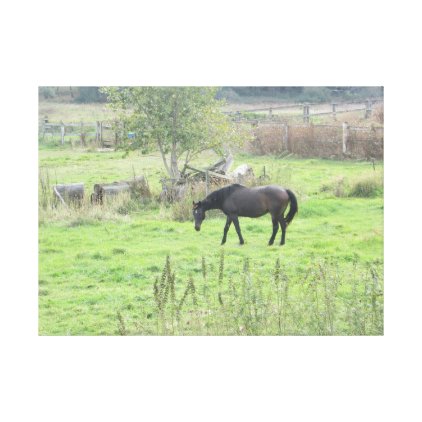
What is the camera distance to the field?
1066 centimetres

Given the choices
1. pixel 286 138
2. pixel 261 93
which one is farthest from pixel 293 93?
pixel 286 138

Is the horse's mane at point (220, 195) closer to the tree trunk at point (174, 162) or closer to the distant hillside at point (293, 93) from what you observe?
the tree trunk at point (174, 162)

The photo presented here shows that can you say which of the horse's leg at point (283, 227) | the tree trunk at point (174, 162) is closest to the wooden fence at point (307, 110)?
the tree trunk at point (174, 162)

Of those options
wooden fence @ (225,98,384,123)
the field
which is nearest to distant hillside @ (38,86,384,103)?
wooden fence @ (225,98,384,123)

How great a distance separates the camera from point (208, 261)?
11.1 meters

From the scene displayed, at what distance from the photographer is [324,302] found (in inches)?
425

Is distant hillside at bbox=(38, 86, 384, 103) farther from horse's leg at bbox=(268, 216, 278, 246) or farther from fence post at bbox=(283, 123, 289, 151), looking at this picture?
horse's leg at bbox=(268, 216, 278, 246)

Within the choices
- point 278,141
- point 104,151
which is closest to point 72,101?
point 104,151

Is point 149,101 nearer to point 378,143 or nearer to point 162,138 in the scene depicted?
point 162,138

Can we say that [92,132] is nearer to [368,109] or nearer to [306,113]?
[306,113]

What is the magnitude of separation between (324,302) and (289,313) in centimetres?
49

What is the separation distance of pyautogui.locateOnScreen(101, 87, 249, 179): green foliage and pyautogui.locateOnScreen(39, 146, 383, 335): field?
0.60ft

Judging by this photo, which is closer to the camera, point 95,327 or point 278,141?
point 95,327

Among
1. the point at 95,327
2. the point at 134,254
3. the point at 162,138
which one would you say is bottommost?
the point at 95,327
